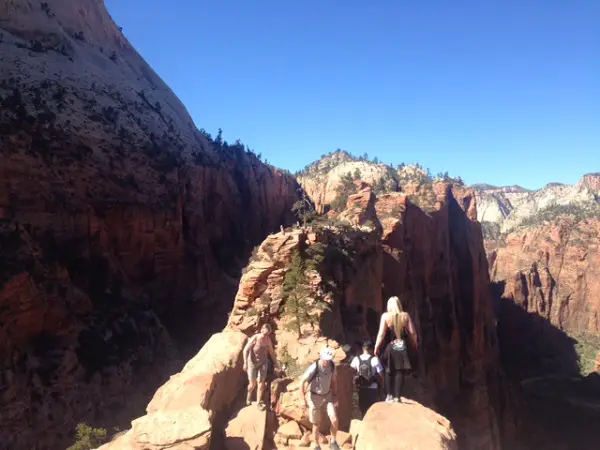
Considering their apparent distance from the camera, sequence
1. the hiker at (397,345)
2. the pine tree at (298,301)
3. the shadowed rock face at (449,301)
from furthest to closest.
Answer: the shadowed rock face at (449,301) < the pine tree at (298,301) < the hiker at (397,345)

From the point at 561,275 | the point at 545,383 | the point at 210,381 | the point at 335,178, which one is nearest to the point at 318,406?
the point at 210,381

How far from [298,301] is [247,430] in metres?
5.15

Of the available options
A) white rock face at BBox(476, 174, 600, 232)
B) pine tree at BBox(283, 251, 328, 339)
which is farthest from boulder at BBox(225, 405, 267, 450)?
white rock face at BBox(476, 174, 600, 232)

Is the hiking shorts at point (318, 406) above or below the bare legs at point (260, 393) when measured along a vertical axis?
above

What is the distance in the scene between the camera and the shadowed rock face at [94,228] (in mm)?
19078

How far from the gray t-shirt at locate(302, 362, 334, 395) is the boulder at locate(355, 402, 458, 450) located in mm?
777

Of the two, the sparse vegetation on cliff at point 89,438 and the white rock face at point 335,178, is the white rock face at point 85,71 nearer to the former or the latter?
the white rock face at point 335,178

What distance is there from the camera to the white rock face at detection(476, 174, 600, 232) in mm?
122562

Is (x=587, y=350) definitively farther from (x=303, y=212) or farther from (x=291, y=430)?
(x=291, y=430)

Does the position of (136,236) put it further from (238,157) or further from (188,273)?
(238,157)

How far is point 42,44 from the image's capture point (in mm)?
35000

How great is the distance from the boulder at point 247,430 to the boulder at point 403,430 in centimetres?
A: 241

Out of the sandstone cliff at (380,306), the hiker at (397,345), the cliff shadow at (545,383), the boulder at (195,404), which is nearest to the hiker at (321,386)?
the hiker at (397,345)

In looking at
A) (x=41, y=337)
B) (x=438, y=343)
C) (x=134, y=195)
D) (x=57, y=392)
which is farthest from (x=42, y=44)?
(x=438, y=343)
